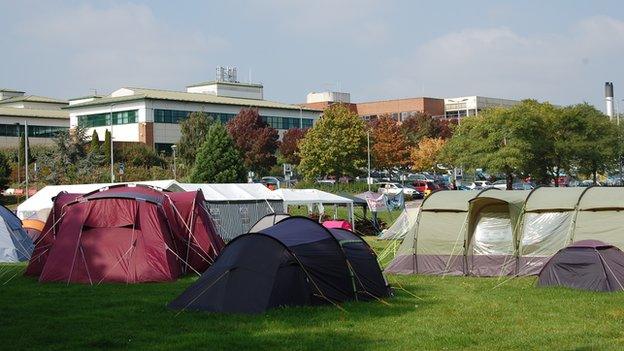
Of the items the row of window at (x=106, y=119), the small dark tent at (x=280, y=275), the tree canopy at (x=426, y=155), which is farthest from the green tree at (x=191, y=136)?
the small dark tent at (x=280, y=275)

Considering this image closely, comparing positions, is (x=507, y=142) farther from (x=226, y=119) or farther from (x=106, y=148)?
(x=226, y=119)

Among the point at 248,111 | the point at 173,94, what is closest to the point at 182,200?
the point at 248,111

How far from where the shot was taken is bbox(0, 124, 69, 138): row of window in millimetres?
75375

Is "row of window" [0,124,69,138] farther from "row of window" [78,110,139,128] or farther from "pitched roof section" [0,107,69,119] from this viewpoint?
"row of window" [78,110,139,128]

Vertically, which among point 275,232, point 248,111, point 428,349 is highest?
point 248,111

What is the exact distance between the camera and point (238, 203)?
33125 mm

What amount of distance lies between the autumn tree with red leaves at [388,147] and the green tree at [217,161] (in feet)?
52.8

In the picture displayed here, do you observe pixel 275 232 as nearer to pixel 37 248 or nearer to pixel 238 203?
pixel 37 248

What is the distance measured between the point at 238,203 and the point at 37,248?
1260 centimetres

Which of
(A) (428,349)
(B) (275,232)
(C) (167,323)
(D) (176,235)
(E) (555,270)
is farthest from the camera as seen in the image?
(D) (176,235)

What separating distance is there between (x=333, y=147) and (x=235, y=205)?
28.9 meters

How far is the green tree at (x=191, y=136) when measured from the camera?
69125mm

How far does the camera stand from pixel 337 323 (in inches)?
521

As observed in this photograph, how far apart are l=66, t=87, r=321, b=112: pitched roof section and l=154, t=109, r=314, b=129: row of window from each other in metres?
1.17
